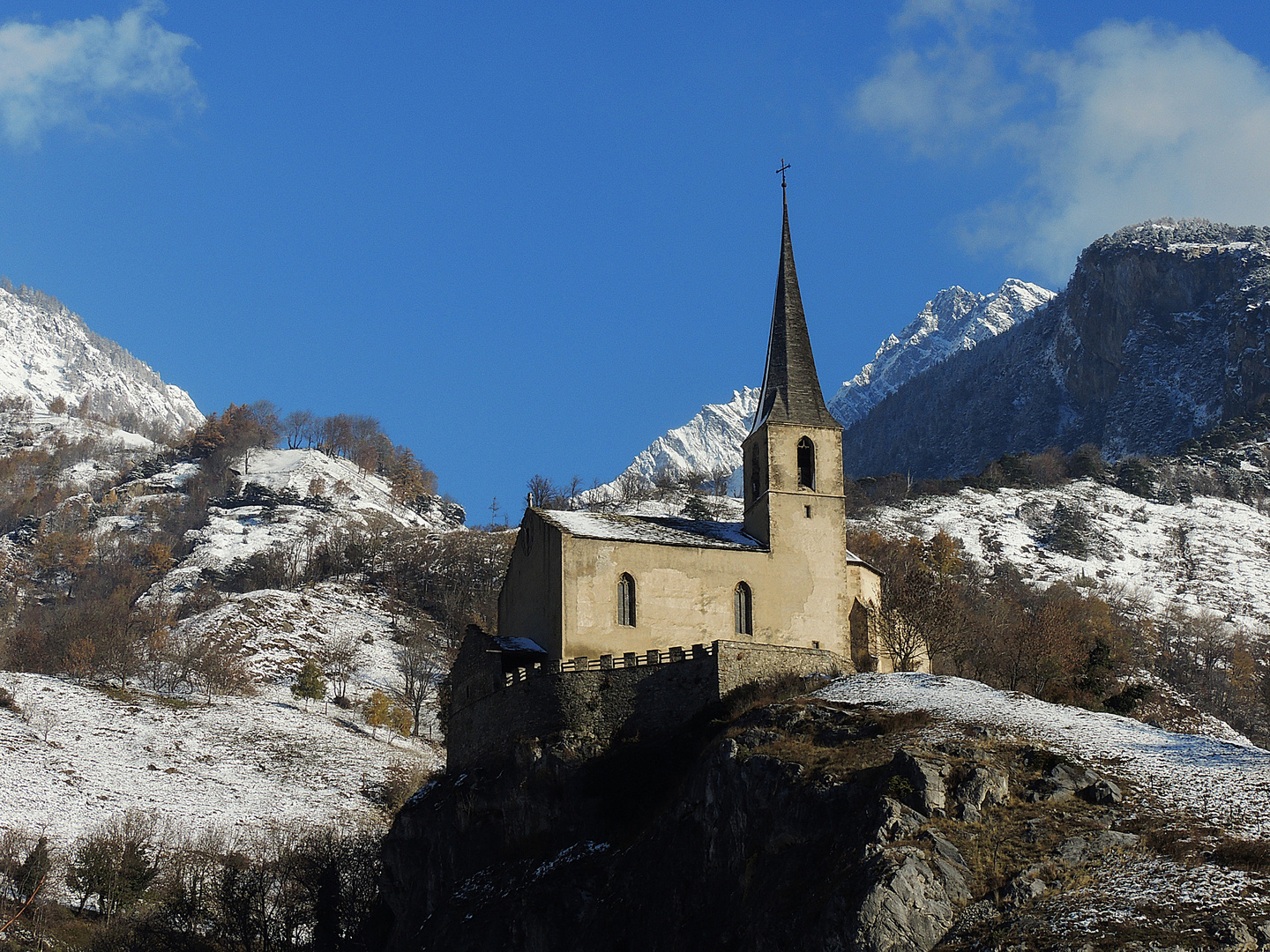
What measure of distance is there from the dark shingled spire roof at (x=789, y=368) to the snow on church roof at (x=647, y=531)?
603 cm

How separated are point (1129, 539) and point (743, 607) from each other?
398ft

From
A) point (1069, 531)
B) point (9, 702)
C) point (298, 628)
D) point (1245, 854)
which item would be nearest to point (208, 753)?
point (9, 702)

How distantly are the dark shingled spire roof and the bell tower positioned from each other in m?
0.04

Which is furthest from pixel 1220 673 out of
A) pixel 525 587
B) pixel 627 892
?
pixel 627 892

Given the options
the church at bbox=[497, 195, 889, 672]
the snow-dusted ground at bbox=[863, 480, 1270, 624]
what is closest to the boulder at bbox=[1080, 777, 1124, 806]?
the church at bbox=[497, 195, 889, 672]

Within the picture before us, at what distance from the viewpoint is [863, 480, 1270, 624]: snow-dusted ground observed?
14862 centimetres

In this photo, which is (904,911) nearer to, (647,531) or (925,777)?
(925,777)

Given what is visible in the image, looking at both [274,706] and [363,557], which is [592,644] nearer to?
[274,706]

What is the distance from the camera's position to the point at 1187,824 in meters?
32.8

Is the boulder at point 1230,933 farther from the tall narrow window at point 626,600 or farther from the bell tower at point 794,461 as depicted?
the bell tower at point 794,461

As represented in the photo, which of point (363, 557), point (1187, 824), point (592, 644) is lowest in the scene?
point (1187, 824)

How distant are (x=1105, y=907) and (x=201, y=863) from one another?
185ft

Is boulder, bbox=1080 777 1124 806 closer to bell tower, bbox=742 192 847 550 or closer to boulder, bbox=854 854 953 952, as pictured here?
boulder, bbox=854 854 953 952

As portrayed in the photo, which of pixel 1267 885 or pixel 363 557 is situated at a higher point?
pixel 363 557
